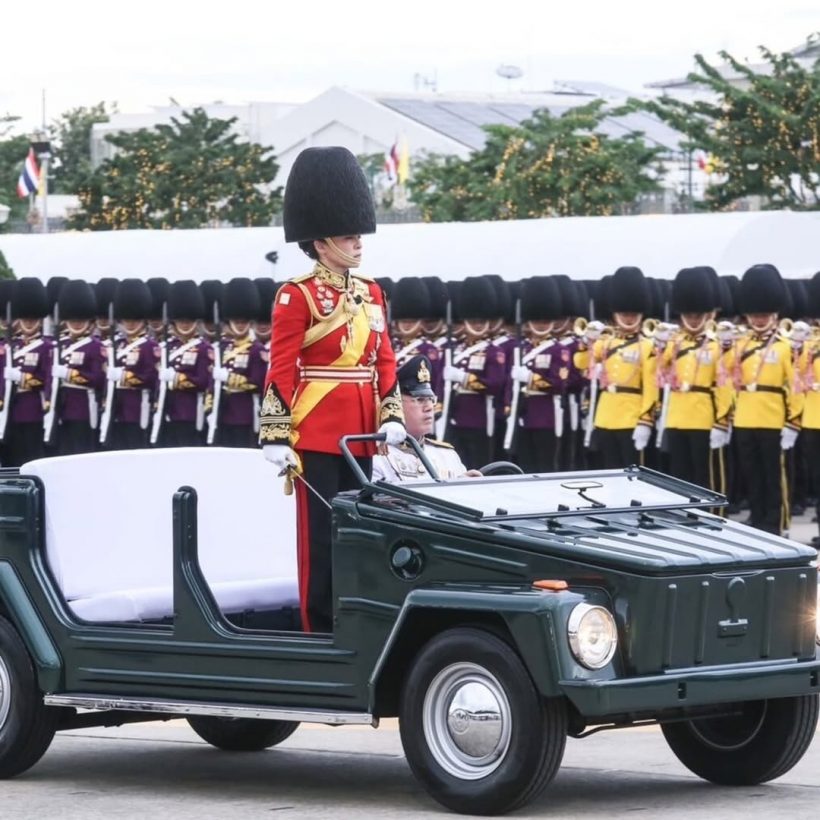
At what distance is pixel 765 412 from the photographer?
52.0 ft

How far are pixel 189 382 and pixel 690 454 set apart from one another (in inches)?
214

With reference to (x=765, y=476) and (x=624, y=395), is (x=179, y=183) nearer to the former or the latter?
(x=624, y=395)

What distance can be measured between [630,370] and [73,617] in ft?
30.3

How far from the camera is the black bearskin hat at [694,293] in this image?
17672 millimetres

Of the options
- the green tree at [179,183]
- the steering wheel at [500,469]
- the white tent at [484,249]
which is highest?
the green tree at [179,183]

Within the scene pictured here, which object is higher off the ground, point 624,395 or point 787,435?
point 624,395

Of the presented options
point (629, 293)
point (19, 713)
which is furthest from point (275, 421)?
point (629, 293)

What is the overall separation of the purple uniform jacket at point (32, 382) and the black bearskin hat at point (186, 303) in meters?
1.32

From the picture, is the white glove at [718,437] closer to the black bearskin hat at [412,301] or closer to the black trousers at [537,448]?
the black trousers at [537,448]

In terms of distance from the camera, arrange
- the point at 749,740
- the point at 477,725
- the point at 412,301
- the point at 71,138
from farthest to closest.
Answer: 1. the point at 71,138
2. the point at 412,301
3. the point at 749,740
4. the point at 477,725

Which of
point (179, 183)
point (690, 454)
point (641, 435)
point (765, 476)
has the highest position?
point (179, 183)

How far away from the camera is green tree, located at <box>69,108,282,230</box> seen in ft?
157

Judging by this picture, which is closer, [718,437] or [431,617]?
[431,617]

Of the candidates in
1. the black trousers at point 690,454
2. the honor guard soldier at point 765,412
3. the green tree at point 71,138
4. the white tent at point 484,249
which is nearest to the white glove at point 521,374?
the black trousers at point 690,454
